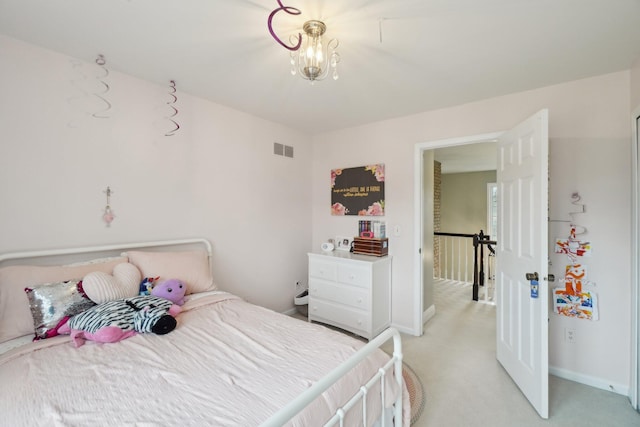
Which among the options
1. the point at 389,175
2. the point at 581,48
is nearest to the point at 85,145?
the point at 389,175

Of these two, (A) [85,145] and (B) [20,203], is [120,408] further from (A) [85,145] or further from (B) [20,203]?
(A) [85,145]

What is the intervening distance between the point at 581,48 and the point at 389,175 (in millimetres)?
1785

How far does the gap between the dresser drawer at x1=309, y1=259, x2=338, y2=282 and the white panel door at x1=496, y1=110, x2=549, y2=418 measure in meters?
1.55

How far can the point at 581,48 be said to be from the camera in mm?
1808

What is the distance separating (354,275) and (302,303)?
96cm

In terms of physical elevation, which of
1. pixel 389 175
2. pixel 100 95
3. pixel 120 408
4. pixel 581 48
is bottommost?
pixel 120 408

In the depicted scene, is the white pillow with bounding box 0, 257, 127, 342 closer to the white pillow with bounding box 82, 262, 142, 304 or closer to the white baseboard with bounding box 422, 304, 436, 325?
the white pillow with bounding box 82, 262, 142, 304

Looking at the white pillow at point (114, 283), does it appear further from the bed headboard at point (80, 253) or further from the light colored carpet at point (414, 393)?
the light colored carpet at point (414, 393)

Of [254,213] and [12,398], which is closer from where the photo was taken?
[12,398]

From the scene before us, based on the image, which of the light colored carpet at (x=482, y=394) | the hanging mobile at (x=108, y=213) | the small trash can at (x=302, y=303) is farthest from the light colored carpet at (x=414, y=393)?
the hanging mobile at (x=108, y=213)

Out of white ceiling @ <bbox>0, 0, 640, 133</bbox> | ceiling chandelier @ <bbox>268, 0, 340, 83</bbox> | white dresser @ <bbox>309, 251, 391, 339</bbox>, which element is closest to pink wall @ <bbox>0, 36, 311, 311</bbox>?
white ceiling @ <bbox>0, 0, 640, 133</bbox>

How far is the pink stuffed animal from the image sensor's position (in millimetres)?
1893

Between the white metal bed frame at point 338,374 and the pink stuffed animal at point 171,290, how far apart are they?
48 centimetres

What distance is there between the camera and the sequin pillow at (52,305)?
1522 millimetres
